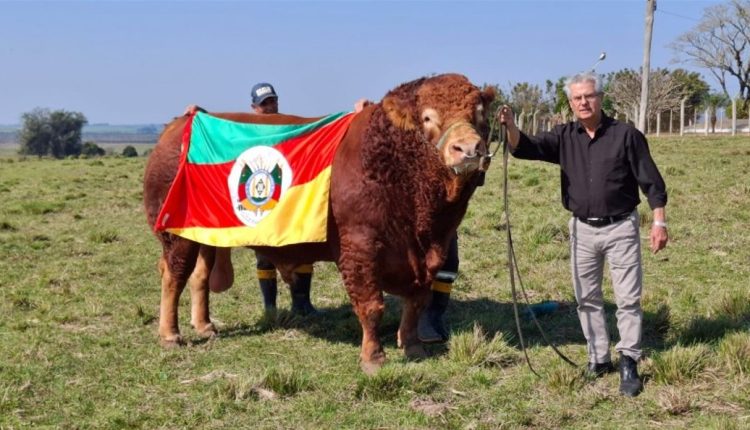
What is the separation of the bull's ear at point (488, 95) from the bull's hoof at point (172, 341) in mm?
3109

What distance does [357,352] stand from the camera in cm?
570

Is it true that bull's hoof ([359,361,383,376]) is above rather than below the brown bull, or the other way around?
below

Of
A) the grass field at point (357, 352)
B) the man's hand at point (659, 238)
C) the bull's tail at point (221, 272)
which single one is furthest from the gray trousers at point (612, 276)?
the bull's tail at point (221, 272)

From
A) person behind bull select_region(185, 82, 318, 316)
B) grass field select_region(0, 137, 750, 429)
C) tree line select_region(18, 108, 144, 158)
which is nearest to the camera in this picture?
grass field select_region(0, 137, 750, 429)

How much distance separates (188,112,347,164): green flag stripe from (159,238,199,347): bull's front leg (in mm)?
737

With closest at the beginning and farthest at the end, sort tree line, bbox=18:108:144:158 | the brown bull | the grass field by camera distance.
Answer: the grass field < the brown bull < tree line, bbox=18:108:144:158

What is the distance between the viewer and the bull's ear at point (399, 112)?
5.04 metres

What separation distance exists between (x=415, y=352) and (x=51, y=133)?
72.2m

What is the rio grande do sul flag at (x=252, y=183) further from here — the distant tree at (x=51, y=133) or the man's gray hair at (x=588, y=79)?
the distant tree at (x=51, y=133)

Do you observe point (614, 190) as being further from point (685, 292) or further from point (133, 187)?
point (133, 187)

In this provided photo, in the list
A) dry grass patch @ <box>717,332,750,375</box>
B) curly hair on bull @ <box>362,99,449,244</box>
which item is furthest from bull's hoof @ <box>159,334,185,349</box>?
dry grass patch @ <box>717,332,750,375</box>

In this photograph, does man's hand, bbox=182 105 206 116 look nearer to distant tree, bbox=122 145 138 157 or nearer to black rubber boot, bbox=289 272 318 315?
black rubber boot, bbox=289 272 318 315

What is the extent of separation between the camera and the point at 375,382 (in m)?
4.66

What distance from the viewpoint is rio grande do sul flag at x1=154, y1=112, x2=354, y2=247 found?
5422 millimetres
